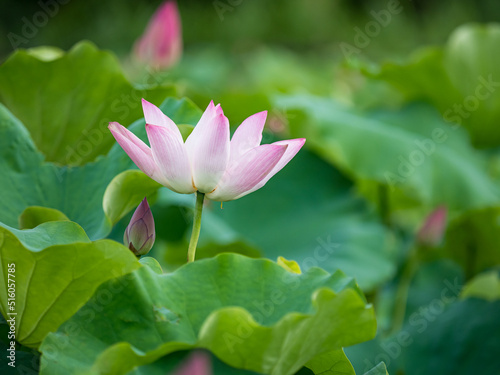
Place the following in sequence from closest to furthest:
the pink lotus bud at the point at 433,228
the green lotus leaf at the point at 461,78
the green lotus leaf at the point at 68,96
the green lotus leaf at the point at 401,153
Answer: the green lotus leaf at the point at 68,96 < the pink lotus bud at the point at 433,228 < the green lotus leaf at the point at 401,153 < the green lotus leaf at the point at 461,78

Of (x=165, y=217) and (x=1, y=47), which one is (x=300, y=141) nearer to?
(x=165, y=217)

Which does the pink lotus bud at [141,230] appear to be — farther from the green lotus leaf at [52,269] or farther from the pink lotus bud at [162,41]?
the pink lotus bud at [162,41]

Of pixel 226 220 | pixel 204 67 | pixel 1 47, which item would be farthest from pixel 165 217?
pixel 1 47

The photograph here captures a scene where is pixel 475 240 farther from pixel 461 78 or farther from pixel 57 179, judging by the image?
pixel 57 179

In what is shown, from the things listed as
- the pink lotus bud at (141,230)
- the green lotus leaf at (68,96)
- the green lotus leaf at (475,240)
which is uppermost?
the green lotus leaf at (68,96)

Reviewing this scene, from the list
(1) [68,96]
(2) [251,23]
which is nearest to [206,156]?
(1) [68,96]

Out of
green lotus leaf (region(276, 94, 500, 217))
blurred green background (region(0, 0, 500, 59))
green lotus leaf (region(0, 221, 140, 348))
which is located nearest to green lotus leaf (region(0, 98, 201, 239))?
green lotus leaf (region(0, 221, 140, 348))

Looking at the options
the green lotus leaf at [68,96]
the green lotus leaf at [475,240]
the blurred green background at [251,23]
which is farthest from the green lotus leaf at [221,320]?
the blurred green background at [251,23]
